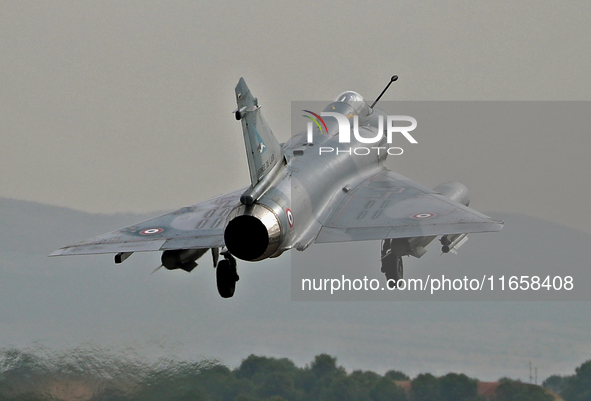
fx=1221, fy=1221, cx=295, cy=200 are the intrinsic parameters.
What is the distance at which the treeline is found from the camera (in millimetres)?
29625

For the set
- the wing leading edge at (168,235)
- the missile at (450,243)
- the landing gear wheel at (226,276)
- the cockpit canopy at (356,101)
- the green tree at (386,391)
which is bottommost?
the green tree at (386,391)

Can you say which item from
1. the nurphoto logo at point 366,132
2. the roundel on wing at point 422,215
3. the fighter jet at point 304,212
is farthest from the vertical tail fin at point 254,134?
the nurphoto logo at point 366,132

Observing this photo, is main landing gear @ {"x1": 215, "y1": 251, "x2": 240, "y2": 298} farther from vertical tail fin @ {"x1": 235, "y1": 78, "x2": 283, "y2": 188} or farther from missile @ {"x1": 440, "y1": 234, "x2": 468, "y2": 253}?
missile @ {"x1": 440, "y1": 234, "x2": 468, "y2": 253}

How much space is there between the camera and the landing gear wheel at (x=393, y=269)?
31.3 m

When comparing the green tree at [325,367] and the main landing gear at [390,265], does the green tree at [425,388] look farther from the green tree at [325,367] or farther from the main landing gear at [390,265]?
the main landing gear at [390,265]

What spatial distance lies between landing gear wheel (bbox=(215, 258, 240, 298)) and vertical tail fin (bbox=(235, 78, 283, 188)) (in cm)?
265

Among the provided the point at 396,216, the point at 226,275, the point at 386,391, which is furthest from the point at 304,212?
the point at 386,391

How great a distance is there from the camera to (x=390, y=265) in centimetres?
3141

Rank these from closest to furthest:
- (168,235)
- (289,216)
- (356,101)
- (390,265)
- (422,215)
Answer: (289,216) < (168,235) < (422,215) < (390,265) < (356,101)

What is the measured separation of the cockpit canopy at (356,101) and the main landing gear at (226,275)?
8205mm

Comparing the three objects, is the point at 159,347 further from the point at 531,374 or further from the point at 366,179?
the point at 531,374

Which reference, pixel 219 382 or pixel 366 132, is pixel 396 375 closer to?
pixel 219 382

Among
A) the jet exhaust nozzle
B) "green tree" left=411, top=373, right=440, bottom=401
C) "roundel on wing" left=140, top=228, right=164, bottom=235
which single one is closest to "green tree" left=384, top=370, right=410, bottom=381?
"green tree" left=411, top=373, right=440, bottom=401

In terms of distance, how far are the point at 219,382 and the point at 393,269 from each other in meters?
5.30
